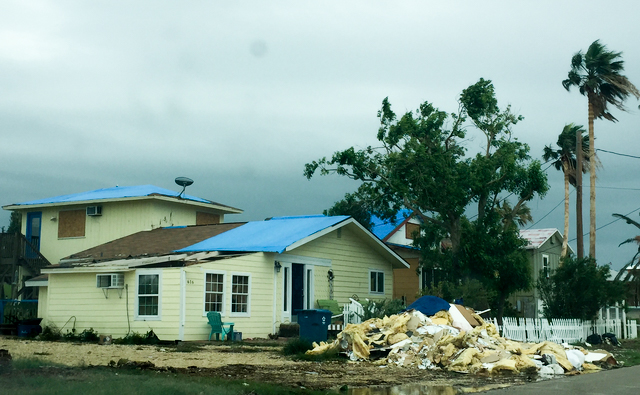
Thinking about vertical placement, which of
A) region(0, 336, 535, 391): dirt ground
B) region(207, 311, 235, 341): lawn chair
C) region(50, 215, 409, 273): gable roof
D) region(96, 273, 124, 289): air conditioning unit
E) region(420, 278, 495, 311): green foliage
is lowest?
region(0, 336, 535, 391): dirt ground

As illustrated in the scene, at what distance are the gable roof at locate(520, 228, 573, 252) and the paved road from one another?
29152mm

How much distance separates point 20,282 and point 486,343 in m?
24.5

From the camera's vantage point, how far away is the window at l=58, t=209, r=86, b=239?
34.2 metres

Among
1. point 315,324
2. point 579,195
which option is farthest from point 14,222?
point 315,324

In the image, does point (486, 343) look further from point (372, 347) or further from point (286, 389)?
point (286, 389)

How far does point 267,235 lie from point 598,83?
15.6 meters

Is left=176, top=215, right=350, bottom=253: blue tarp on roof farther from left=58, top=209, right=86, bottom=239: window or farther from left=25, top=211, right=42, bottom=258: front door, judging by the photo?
left=25, top=211, right=42, bottom=258: front door

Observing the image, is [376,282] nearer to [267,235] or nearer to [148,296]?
[267,235]

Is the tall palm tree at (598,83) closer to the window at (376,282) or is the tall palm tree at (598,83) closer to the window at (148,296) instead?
the window at (376,282)

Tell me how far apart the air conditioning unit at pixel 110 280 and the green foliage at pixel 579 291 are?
13.8 meters

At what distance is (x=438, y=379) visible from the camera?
13023 mm

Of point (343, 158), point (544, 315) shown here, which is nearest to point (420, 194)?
point (343, 158)

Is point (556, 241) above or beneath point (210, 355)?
above

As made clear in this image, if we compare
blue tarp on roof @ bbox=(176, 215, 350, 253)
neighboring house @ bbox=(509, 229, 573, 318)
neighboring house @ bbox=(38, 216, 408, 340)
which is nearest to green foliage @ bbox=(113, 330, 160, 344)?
neighboring house @ bbox=(38, 216, 408, 340)
